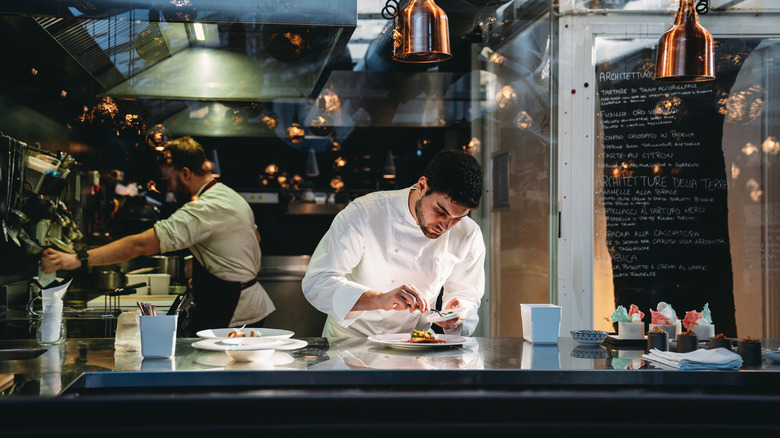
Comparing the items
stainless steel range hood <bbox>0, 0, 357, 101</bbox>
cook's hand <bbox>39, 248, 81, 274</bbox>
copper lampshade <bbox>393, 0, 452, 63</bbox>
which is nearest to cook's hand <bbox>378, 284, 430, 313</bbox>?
copper lampshade <bbox>393, 0, 452, 63</bbox>

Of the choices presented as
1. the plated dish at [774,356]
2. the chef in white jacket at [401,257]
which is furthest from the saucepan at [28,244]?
the plated dish at [774,356]

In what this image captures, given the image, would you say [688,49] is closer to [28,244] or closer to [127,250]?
[127,250]

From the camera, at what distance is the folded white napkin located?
181 centimetres

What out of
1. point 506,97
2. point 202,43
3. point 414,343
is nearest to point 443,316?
point 414,343

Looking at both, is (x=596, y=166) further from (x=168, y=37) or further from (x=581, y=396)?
(x=168, y=37)

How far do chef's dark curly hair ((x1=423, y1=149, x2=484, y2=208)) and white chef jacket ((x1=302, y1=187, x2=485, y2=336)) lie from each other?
16.1 inches

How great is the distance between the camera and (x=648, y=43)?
12.8 ft

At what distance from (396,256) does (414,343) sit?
755mm

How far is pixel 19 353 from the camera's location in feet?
6.91

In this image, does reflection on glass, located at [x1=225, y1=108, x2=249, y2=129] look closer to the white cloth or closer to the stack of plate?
the white cloth

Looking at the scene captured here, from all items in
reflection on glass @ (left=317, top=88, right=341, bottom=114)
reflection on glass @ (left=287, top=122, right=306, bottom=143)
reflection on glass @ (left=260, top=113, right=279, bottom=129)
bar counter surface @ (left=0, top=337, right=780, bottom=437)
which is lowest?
bar counter surface @ (left=0, top=337, right=780, bottom=437)

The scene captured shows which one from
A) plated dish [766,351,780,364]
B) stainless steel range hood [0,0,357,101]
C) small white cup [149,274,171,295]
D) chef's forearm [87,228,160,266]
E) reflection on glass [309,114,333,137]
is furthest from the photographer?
reflection on glass [309,114,333,137]

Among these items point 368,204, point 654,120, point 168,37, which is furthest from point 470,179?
point 168,37

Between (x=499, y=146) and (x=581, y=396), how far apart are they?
11.2 feet
